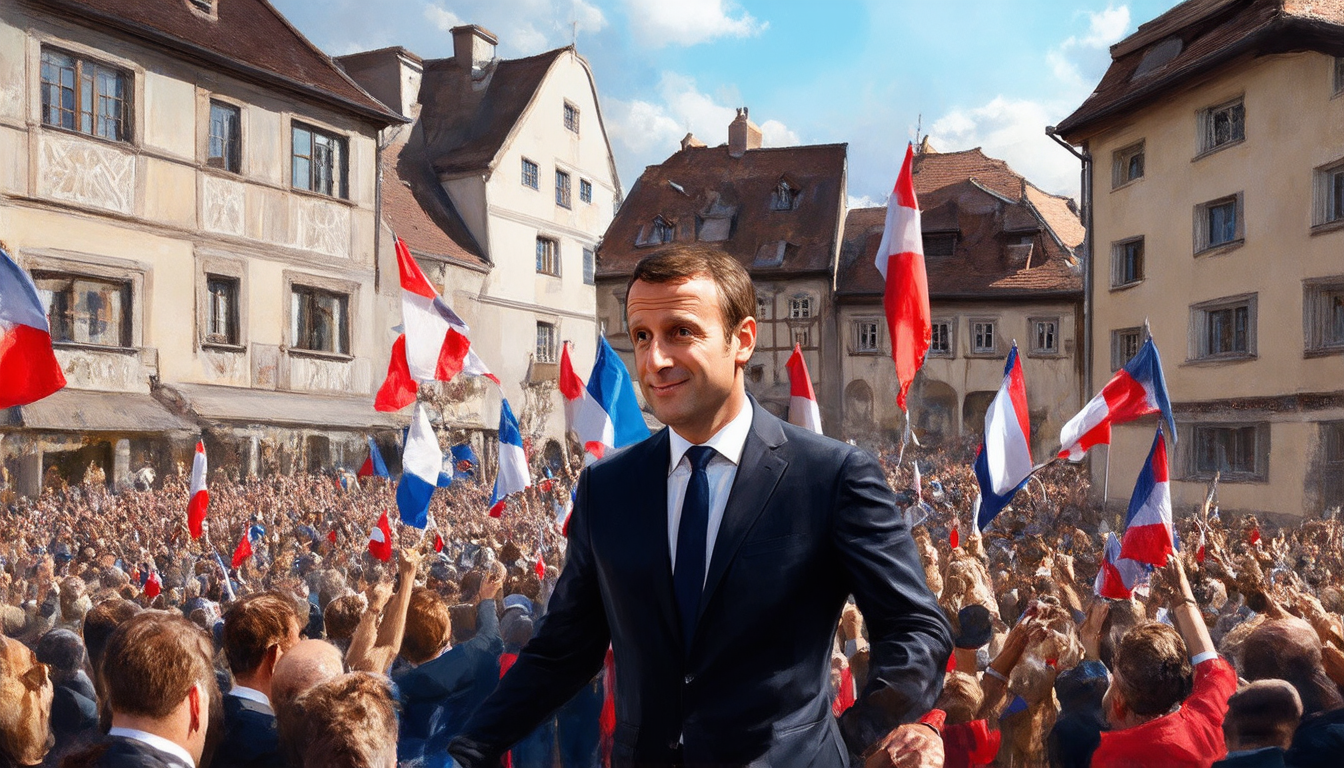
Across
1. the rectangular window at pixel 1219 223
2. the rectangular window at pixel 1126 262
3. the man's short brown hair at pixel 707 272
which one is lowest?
the man's short brown hair at pixel 707 272

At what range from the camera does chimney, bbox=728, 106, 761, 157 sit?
6.16 meters

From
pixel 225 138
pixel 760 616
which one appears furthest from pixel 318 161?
pixel 760 616

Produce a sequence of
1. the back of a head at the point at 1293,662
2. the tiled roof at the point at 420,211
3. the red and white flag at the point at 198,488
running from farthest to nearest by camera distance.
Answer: the tiled roof at the point at 420,211 → the red and white flag at the point at 198,488 → the back of a head at the point at 1293,662

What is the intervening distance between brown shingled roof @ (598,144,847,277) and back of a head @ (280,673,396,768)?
389cm

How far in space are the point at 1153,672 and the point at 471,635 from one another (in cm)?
263

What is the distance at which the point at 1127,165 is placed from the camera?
6.30 m

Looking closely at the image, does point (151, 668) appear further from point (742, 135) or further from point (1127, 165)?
point (1127, 165)

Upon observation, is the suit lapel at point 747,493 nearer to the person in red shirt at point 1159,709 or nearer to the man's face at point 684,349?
the man's face at point 684,349

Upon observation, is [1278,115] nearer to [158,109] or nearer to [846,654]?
[846,654]

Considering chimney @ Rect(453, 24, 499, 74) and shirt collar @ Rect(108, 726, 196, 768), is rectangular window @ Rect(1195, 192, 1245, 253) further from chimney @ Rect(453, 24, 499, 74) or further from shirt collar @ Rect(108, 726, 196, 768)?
shirt collar @ Rect(108, 726, 196, 768)

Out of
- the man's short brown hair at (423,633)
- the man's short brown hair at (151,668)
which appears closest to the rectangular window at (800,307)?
the man's short brown hair at (423,633)

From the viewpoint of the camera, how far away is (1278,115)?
5.58m

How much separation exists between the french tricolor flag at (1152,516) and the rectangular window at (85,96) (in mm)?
5262

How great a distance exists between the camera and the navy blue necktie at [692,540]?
162 cm
